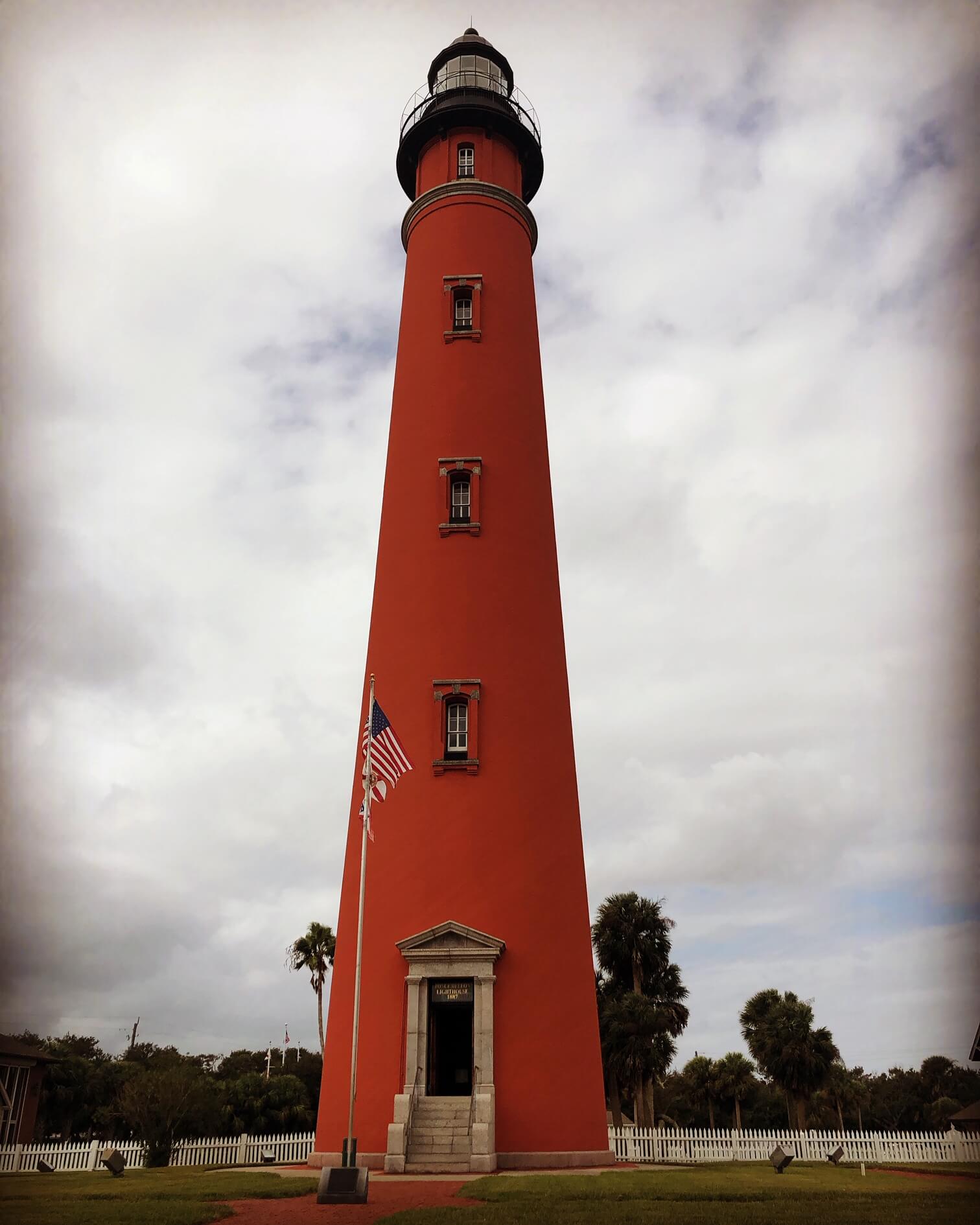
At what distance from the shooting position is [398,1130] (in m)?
Answer: 18.2

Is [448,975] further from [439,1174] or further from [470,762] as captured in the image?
[470,762]

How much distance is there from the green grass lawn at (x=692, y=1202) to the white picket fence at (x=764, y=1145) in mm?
8507

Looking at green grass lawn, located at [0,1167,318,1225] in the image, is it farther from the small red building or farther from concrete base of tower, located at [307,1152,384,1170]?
the small red building

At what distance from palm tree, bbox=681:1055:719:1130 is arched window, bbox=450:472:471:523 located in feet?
126

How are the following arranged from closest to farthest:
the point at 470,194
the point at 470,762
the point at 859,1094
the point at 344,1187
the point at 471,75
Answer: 1. the point at 344,1187
2. the point at 470,762
3. the point at 470,194
4. the point at 471,75
5. the point at 859,1094

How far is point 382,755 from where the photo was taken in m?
19.1

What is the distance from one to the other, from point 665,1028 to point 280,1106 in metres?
14.9

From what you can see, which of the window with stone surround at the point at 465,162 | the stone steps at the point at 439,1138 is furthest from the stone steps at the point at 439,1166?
the window with stone surround at the point at 465,162

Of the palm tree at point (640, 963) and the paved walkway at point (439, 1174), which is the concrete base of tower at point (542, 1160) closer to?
the paved walkway at point (439, 1174)

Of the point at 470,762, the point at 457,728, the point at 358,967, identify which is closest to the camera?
the point at 358,967

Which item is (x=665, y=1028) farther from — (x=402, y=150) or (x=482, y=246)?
(x=402, y=150)

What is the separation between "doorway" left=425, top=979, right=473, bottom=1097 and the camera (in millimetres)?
19719

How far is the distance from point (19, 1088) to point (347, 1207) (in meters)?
25.2

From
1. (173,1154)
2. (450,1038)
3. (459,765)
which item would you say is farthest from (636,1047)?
(459,765)
